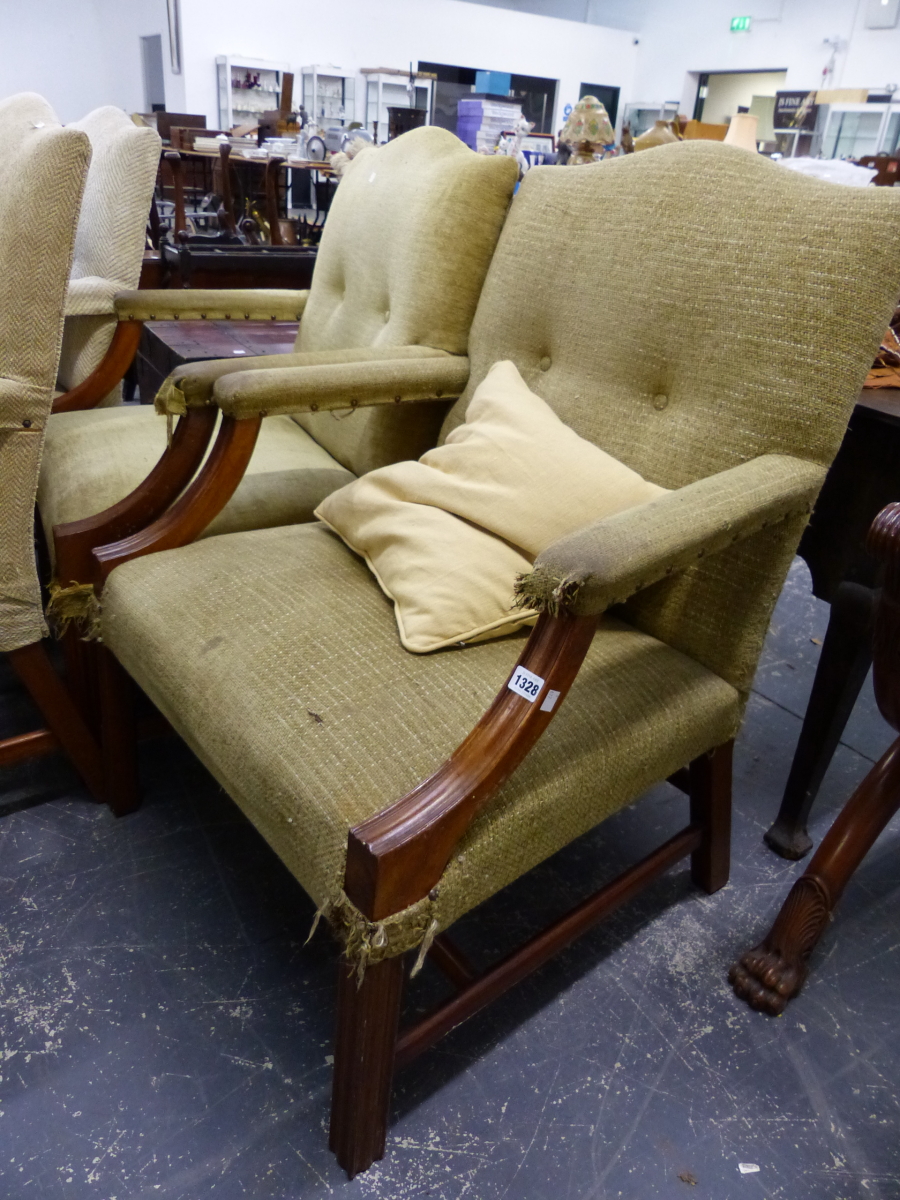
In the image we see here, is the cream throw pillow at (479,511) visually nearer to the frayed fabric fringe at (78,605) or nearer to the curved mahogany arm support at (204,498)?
the curved mahogany arm support at (204,498)

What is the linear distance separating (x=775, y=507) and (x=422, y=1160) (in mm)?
791

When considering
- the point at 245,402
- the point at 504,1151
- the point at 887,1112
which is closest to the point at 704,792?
the point at 887,1112

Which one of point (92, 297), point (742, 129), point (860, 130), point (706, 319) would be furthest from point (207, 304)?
point (860, 130)

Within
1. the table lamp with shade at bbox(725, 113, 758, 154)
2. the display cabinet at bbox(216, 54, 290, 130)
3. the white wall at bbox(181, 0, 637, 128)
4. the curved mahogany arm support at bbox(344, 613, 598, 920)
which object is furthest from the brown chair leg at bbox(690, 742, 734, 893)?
the white wall at bbox(181, 0, 637, 128)

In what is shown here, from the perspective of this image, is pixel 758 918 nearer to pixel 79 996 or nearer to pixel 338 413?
pixel 79 996

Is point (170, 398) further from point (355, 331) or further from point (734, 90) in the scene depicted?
point (734, 90)

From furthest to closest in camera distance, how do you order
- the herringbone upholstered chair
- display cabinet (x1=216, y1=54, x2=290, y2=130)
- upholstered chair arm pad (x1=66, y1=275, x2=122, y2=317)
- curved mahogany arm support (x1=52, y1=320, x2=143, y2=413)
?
display cabinet (x1=216, y1=54, x2=290, y2=130) → curved mahogany arm support (x1=52, y1=320, x2=143, y2=413) → upholstered chair arm pad (x1=66, y1=275, x2=122, y2=317) → the herringbone upholstered chair

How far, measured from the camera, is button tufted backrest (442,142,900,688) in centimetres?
89

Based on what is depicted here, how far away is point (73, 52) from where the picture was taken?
31.1 ft

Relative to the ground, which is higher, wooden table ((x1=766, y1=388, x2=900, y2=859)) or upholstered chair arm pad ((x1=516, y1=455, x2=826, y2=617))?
upholstered chair arm pad ((x1=516, y1=455, x2=826, y2=617))

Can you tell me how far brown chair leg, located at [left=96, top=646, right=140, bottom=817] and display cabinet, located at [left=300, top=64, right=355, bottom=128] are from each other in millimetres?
8165

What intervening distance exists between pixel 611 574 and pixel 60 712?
918 millimetres

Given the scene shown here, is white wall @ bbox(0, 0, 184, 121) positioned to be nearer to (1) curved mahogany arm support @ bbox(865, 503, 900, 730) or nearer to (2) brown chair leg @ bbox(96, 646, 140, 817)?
(2) brown chair leg @ bbox(96, 646, 140, 817)

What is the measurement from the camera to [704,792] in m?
1.16
